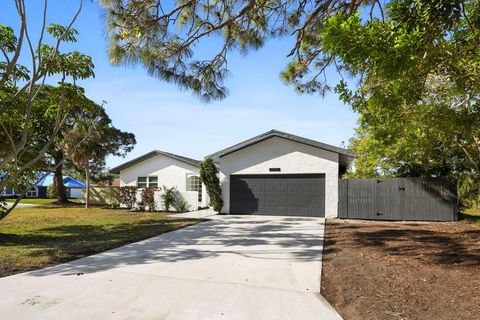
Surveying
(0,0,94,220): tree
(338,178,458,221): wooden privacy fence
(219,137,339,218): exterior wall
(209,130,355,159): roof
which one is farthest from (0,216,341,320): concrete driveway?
(209,130,355,159): roof

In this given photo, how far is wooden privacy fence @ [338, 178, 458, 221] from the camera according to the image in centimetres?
1423

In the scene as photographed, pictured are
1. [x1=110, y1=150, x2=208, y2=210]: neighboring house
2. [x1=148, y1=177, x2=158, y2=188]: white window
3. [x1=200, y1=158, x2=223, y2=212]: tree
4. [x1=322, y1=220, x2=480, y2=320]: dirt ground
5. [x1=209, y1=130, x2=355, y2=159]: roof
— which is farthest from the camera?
[x1=148, y1=177, x2=158, y2=188]: white window

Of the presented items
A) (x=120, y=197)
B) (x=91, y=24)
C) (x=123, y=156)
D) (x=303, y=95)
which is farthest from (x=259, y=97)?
(x=123, y=156)

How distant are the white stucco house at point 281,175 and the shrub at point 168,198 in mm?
3205

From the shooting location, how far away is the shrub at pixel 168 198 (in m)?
19.6

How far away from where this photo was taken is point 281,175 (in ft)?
54.7

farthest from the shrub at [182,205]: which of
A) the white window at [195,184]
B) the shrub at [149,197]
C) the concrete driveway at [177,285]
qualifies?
the concrete driveway at [177,285]

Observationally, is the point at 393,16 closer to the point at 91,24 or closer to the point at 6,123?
the point at 91,24

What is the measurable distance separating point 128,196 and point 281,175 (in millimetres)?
9702

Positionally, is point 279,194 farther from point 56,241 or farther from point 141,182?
point 56,241

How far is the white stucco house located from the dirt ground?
5.34m

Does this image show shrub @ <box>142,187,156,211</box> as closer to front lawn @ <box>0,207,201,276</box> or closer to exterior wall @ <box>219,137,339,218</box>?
exterior wall @ <box>219,137,339,218</box>

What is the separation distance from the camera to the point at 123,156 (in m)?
28.8

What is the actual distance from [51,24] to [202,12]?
3182 mm
